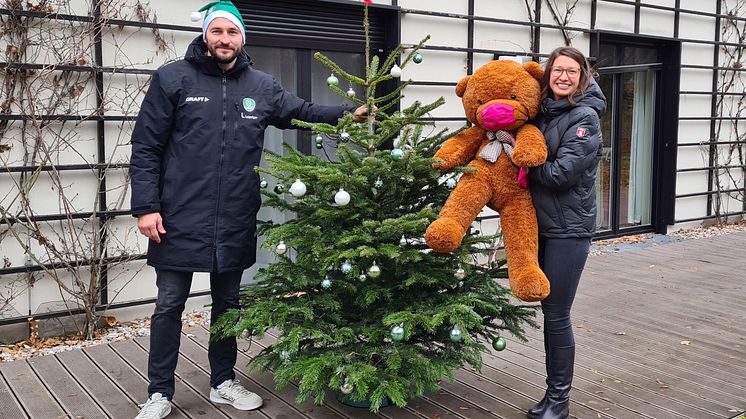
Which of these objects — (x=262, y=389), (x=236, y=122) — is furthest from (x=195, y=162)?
(x=262, y=389)

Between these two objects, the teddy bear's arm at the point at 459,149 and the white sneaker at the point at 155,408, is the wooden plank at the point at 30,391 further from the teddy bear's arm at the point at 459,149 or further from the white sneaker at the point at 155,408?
the teddy bear's arm at the point at 459,149

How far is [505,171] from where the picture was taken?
3.24m

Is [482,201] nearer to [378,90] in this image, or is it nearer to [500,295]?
[500,295]

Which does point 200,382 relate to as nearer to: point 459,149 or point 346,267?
point 346,267

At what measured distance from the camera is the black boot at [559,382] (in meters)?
3.35

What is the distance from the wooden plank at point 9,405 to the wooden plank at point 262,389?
3.17ft

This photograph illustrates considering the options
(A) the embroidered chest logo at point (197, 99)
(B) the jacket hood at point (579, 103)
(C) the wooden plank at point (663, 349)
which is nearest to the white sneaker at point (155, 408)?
(A) the embroidered chest logo at point (197, 99)

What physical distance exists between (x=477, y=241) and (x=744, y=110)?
7.99 meters

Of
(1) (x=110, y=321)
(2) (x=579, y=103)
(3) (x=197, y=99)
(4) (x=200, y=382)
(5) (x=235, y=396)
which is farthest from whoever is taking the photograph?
(1) (x=110, y=321)

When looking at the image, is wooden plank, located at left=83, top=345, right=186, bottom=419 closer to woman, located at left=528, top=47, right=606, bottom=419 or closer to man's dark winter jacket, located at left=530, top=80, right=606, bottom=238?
woman, located at left=528, top=47, right=606, bottom=419

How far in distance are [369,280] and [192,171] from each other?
3.18ft

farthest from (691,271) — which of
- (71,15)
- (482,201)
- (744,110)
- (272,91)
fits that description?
(71,15)

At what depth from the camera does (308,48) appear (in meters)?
5.96

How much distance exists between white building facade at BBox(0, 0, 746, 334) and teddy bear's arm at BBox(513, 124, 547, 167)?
3025 mm
